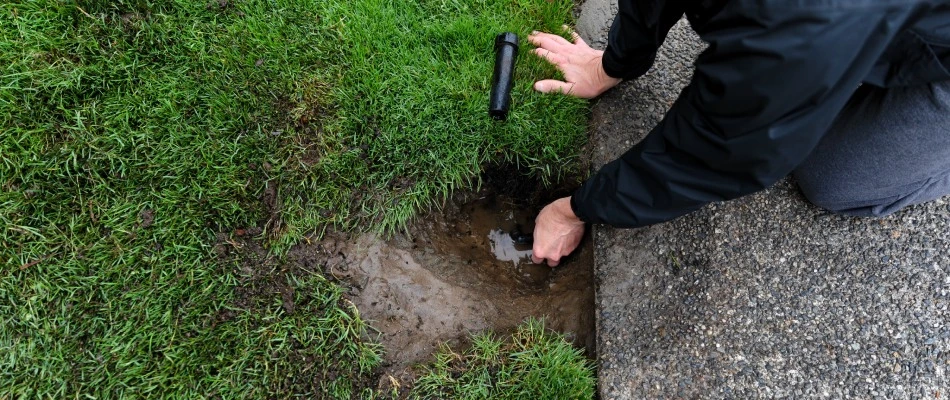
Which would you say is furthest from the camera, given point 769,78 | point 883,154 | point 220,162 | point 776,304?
point 220,162

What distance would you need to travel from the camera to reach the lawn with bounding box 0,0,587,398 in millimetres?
2074

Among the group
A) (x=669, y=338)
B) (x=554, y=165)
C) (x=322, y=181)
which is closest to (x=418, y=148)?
(x=322, y=181)

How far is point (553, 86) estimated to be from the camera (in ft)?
8.20

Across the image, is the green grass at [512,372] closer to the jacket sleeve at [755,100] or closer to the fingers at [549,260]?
the fingers at [549,260]

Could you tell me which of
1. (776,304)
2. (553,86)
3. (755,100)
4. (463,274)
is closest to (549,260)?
(463,274)

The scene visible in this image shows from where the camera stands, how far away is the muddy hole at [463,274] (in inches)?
90.4

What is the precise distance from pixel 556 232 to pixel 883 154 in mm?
1157

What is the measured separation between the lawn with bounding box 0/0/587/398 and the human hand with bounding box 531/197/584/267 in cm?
26

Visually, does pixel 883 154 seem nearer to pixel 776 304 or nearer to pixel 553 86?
pixel 776 304

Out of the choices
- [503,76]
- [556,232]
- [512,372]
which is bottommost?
[512,372]

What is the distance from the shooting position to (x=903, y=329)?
2.02 meters

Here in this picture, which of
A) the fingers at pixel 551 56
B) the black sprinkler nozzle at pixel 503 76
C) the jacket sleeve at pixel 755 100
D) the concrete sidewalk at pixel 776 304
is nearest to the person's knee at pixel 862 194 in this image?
the concrete sidewalk at pixel 776 304

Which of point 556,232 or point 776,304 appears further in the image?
point 556,232

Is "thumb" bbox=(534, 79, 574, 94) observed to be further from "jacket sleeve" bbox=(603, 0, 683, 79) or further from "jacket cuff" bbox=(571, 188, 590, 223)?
"jacket cuff" bbox=(571, 188, 590, 223)
